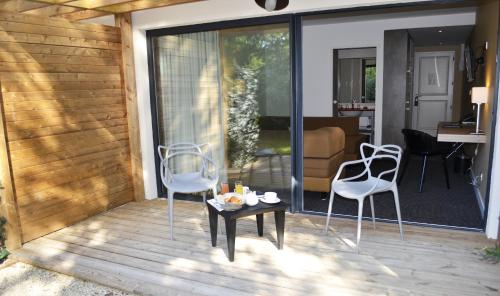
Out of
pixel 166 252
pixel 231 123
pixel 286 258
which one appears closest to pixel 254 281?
pixel 286 258

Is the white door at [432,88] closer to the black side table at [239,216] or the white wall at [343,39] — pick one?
the white wall at [343,39]

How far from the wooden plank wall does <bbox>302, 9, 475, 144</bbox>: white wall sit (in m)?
4.02

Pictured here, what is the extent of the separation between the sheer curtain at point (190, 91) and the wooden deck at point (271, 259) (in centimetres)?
109

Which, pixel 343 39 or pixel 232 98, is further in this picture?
pixel 343 39

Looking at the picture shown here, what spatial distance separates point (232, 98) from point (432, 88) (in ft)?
22.4

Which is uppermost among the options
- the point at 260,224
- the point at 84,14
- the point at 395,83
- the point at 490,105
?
the point at 84,14

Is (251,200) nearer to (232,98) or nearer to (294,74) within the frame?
(294,74)

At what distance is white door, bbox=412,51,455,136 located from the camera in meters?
9.32

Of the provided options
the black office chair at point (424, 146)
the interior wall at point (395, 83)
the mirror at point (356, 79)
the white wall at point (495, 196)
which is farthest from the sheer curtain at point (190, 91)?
the mirror at point (356, 79)

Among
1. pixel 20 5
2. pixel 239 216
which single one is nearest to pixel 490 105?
pixel 239 216

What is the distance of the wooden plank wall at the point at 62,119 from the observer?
3406 millimetres

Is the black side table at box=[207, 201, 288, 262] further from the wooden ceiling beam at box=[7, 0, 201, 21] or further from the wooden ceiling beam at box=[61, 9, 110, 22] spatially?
the wooden ceiling beam at box=[61, 9, 110, 22]

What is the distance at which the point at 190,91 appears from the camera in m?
4.60

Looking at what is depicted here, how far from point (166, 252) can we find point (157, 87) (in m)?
2.16
